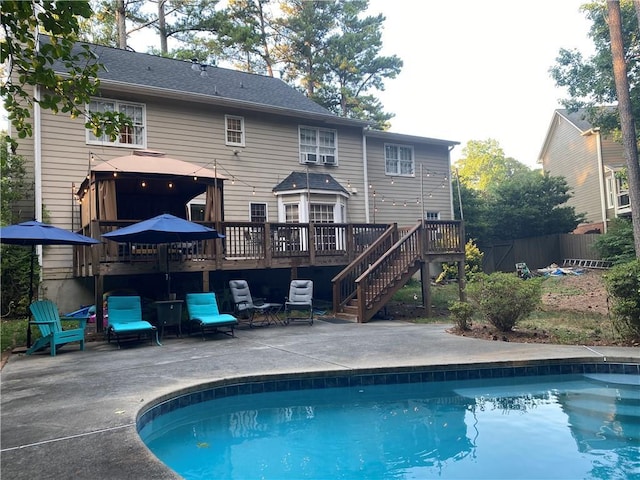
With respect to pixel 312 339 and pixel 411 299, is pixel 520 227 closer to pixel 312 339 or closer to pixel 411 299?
pixel 411 299

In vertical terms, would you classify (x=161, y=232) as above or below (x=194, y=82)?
below

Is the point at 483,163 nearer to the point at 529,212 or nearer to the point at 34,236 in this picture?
the point at 529,212

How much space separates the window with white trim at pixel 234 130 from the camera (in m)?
14.7

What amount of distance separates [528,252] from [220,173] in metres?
16.7

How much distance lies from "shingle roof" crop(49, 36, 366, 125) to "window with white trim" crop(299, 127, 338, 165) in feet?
2.12

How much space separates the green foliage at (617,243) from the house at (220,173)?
6717mm

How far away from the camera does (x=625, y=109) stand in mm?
13891

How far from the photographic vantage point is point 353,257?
12.5m

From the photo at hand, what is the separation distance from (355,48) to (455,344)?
2378 cm

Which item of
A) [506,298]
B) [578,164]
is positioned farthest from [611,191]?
[506,298]

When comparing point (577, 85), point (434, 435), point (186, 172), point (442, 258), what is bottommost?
point (434, 435)

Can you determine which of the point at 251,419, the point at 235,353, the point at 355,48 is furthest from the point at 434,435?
the point at 355,48

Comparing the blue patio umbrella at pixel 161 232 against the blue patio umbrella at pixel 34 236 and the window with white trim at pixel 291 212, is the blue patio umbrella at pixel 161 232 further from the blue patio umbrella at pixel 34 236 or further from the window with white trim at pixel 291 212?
the window with white trim at pixel 291 212

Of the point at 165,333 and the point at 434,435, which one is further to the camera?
the point at 165,333
